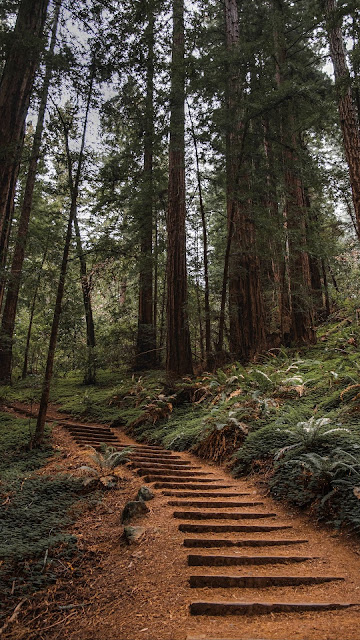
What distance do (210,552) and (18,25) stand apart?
322 inches

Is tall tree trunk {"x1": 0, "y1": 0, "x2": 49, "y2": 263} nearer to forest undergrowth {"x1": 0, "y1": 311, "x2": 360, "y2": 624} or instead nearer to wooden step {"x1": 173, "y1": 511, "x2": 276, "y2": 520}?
forest undergrowth {"x1": 0, "y1": 311, "x2": 360, "y2": 624}

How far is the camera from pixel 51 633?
2352mm

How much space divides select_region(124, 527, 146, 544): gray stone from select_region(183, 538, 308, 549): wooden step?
1.46 feet

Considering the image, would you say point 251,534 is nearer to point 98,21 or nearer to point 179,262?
point 179,262

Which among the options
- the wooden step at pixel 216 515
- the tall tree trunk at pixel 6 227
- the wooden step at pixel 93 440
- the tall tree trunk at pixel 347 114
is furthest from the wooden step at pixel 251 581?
the tall tree trunk at pixel 347 114

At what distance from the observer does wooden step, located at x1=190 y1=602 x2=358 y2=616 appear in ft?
7.86

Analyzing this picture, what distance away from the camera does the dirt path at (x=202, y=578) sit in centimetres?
229

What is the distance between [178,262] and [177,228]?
106cm

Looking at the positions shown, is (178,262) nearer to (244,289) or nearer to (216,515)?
(244,289)

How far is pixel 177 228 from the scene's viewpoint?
10477mm

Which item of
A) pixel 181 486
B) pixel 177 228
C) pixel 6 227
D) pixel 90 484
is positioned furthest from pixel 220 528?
pixel 177 228

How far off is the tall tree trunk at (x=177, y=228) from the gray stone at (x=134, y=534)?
640 centimetres

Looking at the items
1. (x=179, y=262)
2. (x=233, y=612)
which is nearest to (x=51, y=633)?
(x=233, y=612)

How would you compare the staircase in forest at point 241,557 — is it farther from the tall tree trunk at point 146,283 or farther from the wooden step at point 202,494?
the tall tree trunk at point 146,283
